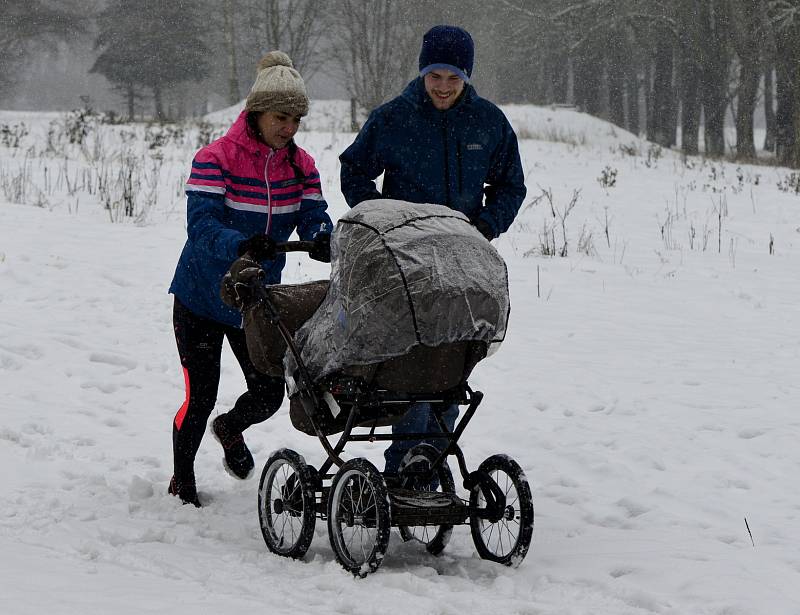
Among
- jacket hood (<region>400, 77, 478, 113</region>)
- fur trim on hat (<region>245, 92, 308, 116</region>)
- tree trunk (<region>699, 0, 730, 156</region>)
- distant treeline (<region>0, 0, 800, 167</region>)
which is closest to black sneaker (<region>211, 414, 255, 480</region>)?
fur trim on hat (<region>245, 92, 308, 116</region>)

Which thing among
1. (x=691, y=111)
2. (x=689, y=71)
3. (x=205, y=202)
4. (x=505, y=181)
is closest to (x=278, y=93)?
(x=205, y=202)

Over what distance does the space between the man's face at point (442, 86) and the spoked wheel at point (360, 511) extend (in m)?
1.80

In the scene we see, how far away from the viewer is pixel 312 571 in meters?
3.58

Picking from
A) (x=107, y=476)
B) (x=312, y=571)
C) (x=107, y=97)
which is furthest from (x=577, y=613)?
(x=107, y=97)

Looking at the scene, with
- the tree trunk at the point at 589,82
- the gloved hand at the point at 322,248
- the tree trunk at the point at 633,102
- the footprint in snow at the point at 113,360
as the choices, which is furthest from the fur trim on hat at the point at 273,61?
the tree trunk at the point at 633,102

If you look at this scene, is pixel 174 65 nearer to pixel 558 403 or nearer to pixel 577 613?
pixel 558 403

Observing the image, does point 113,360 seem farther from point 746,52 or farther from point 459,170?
A: point 746,52

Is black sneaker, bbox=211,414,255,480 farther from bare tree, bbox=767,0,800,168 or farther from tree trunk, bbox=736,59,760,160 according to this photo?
tree trunk, bbox=736,59,760,160

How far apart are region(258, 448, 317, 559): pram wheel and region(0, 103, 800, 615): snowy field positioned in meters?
0.10

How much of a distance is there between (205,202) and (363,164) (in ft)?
2.78

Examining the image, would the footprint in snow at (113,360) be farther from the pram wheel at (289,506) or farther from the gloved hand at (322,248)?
the gloved hand at (322,248)

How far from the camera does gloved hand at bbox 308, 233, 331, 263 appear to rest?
402 cm

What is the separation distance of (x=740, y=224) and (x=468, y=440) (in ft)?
27.6

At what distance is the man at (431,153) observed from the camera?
4.48 meters
